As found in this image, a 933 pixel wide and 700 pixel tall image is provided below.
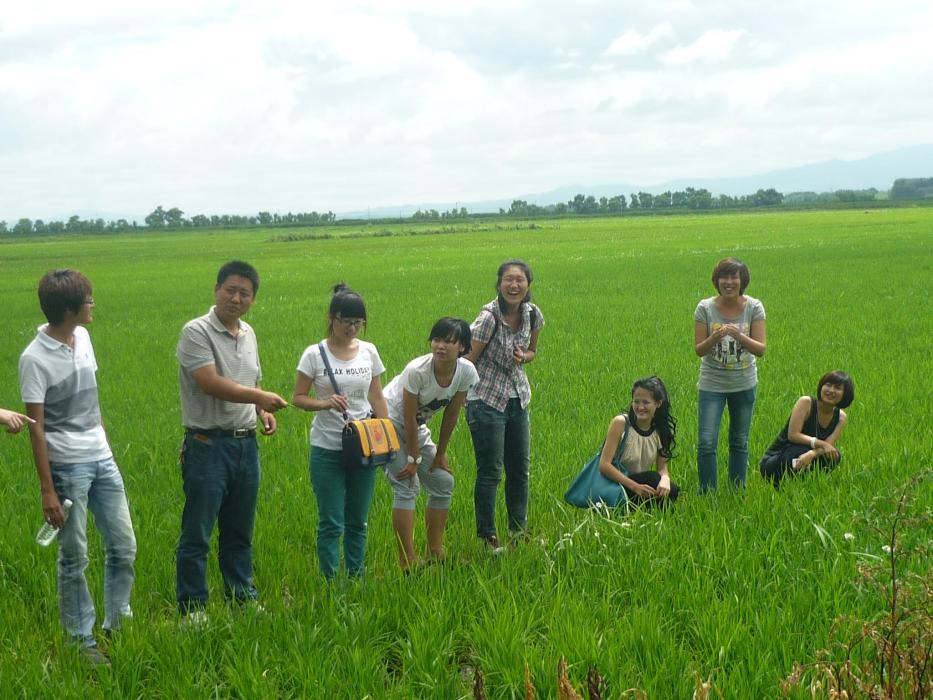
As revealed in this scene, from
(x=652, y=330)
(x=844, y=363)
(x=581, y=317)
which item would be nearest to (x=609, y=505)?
(x=844, y=363)

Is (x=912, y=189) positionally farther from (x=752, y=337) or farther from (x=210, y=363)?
(x=210, y=363)

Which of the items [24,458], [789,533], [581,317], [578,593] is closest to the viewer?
[578,593]

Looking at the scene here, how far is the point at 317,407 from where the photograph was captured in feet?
13.1

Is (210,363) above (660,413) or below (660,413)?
above

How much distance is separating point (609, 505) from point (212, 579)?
2.11 metres

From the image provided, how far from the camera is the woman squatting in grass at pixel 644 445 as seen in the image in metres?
4.91

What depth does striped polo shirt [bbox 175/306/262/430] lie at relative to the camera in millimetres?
3783

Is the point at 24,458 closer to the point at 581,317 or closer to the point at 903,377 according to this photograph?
the point at 903,377

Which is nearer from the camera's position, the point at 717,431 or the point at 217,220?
the point at 717,431

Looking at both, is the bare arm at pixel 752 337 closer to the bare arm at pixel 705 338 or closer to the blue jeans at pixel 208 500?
the bare arm at pixel 705 338

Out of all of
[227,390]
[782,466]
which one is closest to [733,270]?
[782,466]

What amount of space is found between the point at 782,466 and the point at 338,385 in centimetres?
277

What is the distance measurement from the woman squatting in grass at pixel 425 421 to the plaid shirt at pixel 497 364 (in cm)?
19

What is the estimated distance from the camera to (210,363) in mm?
3768
